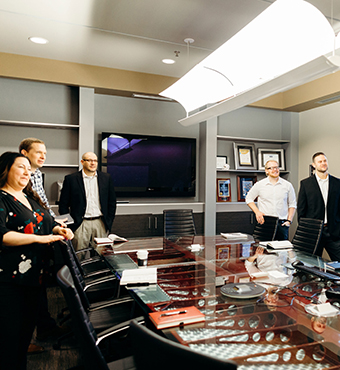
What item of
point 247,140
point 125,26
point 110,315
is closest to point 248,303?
point 110,315

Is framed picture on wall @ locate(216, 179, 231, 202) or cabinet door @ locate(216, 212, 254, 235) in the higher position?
framed picture on wall @ locate(216, 179, 231, 202)

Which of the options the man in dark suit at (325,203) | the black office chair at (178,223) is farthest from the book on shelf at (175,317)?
the man in dark suit at (325,203)

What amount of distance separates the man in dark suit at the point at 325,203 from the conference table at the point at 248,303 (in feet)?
4.53

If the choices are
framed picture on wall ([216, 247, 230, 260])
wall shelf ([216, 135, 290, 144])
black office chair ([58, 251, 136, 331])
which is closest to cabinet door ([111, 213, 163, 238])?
wall shelf ([216, 135, 290, 144])

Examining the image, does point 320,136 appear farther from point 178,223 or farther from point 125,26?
point 125,26

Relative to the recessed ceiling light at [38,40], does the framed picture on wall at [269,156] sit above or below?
below

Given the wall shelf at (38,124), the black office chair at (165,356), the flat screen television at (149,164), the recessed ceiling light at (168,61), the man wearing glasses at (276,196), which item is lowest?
the black office chair at (165,356)

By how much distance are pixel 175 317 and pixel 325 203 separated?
10.3 ft

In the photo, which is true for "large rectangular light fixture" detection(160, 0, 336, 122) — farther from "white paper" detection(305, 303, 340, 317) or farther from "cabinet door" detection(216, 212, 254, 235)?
"cabinet door" detection(216, 212, 254, 235)

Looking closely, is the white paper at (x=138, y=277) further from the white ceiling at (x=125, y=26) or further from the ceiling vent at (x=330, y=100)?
the ceiling vent at (x=330, y=100)

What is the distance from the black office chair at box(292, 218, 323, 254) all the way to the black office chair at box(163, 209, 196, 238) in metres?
1.31

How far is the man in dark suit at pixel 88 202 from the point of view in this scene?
375 centimetres

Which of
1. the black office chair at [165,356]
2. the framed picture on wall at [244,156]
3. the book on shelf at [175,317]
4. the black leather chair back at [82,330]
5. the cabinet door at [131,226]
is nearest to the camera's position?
the black office chair at [165,356]

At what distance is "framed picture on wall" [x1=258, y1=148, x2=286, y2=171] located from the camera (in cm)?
583
